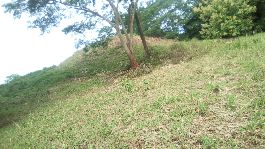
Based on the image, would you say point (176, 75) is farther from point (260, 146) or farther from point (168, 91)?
point (260, 146)

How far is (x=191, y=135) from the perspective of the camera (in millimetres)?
9914

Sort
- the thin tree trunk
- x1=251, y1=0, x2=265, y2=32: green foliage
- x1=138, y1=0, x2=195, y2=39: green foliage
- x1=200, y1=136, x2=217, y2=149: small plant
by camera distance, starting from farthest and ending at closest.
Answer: x1=138, y1=0, x2=195, y2=39: green foliage, x1=251, y1=0, x2=265, y2=32: green foliage, the thin tree trunk, x1=200, y1=136, x2=217, y2=149: small plant

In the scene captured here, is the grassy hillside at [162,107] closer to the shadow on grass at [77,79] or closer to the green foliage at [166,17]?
the shadow on grass at [77,79]

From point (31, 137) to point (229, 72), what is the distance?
786cm

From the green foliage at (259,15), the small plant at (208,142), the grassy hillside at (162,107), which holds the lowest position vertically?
the small plant at (208,142)

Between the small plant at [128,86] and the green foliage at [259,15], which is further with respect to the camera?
the green foliage at [259,15]

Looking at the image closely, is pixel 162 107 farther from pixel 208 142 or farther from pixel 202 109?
pixel 208 142

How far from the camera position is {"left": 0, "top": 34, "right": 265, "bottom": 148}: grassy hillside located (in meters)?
10.1

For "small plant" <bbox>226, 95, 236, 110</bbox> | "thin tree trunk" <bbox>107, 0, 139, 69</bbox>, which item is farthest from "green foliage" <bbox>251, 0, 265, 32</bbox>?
"small plant" <bbox>226, 95, 236, 110</bbox>

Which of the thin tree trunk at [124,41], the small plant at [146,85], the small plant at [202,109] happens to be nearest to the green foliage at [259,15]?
the thin tree trunk at [124,41]

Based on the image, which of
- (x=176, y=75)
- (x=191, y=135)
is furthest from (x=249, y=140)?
(x=176, y=75)

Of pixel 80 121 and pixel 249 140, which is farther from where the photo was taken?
pixel 80 121

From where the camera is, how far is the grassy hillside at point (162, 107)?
10.1m

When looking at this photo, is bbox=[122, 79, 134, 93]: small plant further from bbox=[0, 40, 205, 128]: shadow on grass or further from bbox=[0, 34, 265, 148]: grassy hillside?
bbox=[0, 40, 205, 128]: shadow on grass
